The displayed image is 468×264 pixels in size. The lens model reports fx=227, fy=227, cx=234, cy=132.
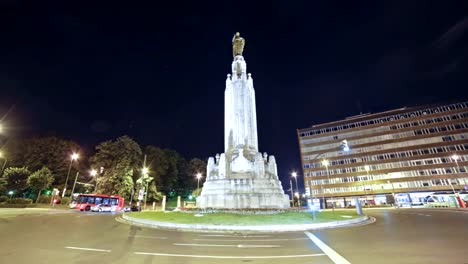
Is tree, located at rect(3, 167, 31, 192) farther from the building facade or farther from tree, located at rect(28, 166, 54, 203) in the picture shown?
the building facade

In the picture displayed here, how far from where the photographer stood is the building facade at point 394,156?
231ft

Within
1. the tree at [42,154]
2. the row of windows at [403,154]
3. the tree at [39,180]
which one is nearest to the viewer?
the tree at [39,180]

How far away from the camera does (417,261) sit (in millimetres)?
7559

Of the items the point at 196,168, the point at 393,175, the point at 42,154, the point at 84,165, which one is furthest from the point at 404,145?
the point at 42,154

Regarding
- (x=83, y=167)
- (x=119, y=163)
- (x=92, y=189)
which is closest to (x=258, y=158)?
(x=119, y=163)

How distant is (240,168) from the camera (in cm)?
2866

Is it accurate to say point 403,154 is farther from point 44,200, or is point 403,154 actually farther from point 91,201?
point 44,200

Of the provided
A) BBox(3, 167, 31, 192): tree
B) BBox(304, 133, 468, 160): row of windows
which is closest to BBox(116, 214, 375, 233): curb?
BBox(3, 167, 31, 192): tree

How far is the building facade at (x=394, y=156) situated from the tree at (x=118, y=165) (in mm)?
47425

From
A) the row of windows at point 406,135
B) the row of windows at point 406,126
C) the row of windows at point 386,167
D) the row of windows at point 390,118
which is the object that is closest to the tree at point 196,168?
the row of windows at point 386,167

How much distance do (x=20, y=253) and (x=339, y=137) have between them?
9177cm

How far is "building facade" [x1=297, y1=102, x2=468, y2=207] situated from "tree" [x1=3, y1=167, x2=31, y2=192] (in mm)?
68245

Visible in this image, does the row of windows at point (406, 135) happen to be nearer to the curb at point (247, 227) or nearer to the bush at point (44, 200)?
the curb at point (247, 227)

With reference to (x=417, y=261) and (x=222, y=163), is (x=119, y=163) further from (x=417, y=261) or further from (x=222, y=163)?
(x=417, y=261)
